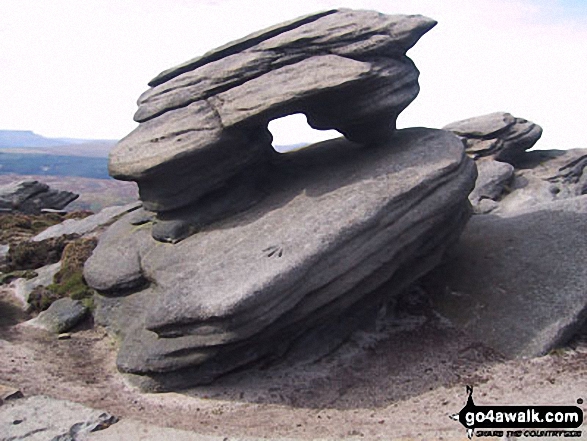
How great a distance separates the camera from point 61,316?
26406 millimetres

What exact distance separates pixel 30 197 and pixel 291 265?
5512 centimetres

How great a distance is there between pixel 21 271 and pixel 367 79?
2452 cm

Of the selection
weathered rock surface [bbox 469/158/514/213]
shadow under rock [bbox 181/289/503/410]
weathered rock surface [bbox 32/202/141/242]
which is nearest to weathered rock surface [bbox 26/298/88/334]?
shadow under rock [bbox 181/289/503/410]

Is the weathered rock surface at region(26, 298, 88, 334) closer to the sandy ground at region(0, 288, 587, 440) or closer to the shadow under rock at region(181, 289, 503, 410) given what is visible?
the sandy ground at region(0, 288, 587, 440)

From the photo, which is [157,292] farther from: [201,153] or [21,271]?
[21,271]

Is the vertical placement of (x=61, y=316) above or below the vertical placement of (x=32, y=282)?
below

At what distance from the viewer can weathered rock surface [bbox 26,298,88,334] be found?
2594 centimetres

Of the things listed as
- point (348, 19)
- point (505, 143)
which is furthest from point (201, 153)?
point (505, 143)

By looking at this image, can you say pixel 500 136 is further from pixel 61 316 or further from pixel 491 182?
pixel 61 316

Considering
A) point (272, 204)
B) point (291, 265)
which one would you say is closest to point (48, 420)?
point (291, 265)

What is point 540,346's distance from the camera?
21312 millimetres

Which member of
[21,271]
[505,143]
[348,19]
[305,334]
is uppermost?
[348,19]

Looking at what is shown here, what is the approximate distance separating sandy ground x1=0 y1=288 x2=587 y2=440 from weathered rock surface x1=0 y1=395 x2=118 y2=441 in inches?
35.7

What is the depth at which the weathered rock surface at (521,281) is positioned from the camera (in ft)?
72.4
